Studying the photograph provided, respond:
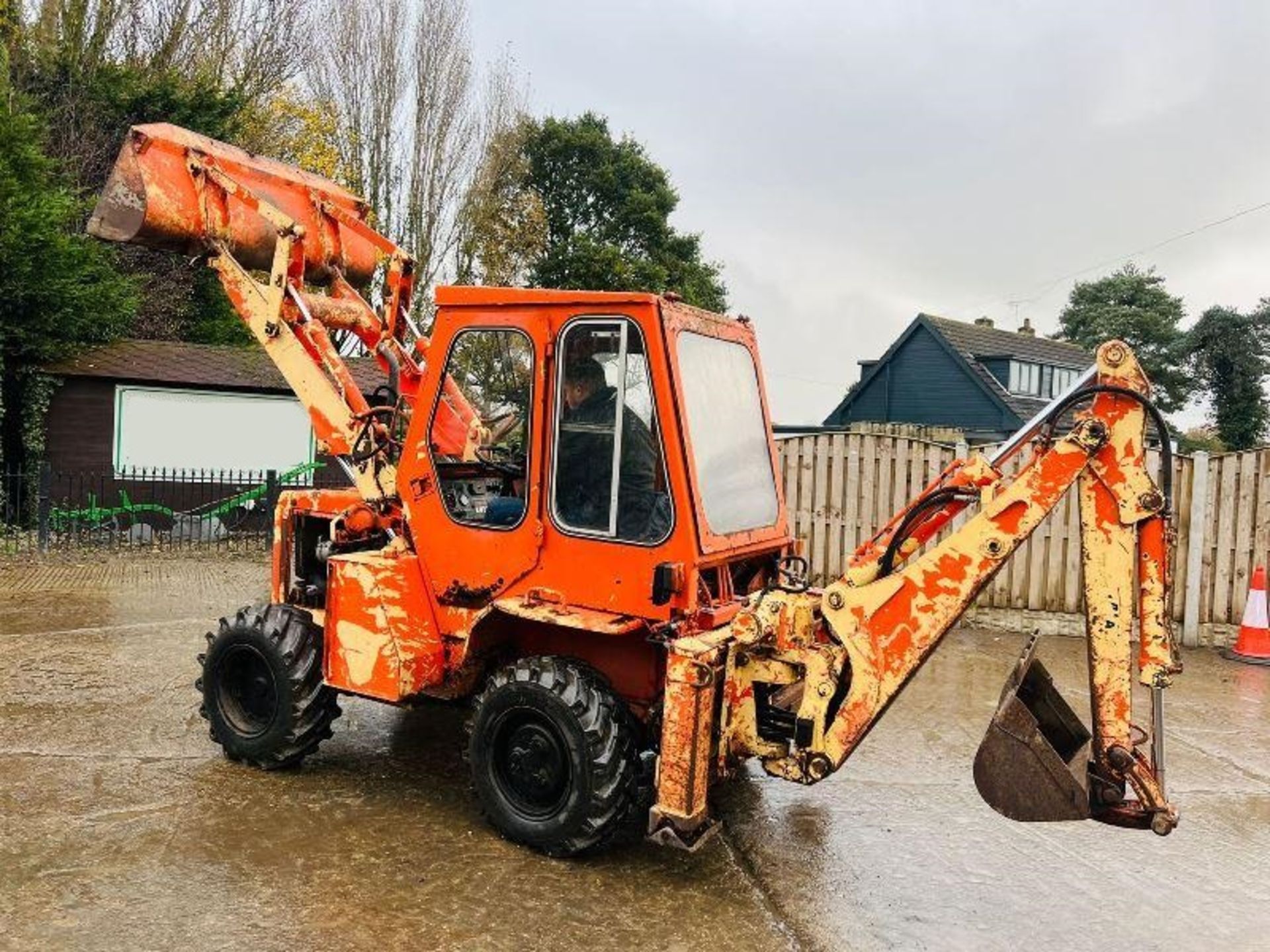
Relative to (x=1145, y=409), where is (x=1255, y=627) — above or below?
below

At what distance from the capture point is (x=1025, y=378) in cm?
3244

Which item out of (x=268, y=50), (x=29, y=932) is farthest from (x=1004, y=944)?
(x=268, y=50)

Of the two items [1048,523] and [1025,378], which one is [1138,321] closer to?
[1025,378]

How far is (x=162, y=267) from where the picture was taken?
69.1 feet

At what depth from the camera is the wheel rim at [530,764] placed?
14.2 feet

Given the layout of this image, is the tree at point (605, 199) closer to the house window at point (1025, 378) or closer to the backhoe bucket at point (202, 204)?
the house window at point (1025, 378)

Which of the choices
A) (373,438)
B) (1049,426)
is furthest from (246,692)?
(1049,426)

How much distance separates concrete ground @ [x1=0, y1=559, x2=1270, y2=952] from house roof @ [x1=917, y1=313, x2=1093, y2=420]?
25.9 meters

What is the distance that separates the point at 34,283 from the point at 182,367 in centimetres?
234

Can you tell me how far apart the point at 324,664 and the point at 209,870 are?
3.78 ft

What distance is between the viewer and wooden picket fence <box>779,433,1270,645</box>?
9.07 metres

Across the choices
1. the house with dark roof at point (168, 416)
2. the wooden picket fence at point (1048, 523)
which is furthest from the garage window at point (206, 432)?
the wooden picket fence at point (1048, 523)

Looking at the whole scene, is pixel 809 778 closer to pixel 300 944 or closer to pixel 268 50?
pixel 300 944

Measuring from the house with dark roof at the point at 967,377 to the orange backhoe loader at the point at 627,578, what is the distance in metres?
26.6
